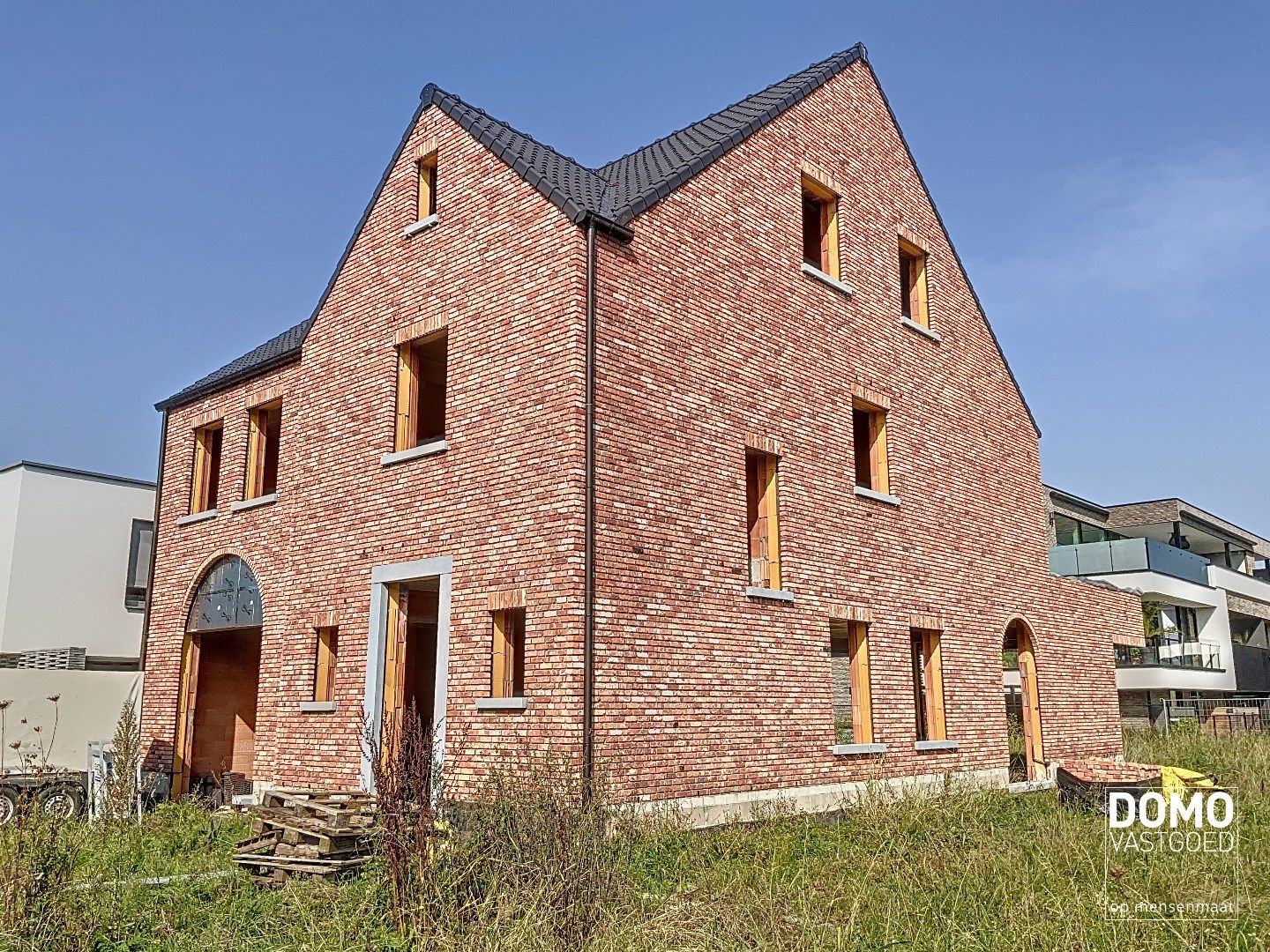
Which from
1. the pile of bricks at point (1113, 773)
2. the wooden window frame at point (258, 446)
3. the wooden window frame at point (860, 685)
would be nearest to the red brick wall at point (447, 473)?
the wooden window frame at point (258, 446)

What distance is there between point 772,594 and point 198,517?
9.76m

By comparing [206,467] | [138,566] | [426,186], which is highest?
[426,186]

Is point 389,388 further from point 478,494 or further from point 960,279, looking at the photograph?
point 960,279

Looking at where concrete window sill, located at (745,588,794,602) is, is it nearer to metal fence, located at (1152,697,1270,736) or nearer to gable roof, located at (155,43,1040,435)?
gable roof, located at (155,43,1040,435)

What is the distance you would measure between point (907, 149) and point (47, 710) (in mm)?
16740

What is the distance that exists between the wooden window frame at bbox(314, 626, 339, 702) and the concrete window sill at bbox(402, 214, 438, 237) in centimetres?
528

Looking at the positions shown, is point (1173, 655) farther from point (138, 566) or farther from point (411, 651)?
point (138, 566)

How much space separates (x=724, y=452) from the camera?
12.8 m

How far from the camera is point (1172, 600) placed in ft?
105

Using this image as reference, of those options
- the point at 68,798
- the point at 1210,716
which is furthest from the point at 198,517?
the point at 1210,716

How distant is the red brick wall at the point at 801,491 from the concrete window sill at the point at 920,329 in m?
0.12

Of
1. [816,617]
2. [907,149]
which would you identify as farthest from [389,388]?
[907,149]

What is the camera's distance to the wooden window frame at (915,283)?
17734mm

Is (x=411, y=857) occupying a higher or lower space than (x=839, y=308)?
lower
